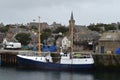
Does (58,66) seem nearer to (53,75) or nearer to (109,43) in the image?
(53,75)

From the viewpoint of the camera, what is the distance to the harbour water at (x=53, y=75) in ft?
149

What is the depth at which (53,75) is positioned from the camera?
158 feet

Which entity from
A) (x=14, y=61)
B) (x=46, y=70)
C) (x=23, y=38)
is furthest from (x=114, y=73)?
(x=23, y=38)

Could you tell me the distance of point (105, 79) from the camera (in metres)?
45.2

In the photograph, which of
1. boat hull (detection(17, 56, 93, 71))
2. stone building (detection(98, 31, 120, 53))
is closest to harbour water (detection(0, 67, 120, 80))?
boat hull (detection(17, 56, 93, 71))

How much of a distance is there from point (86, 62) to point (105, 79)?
886 cm

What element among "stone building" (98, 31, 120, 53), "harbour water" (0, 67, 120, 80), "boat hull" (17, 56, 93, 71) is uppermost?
"stone building" (98, 31, 120, 53)

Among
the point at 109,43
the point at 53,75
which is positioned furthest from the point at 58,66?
the point at 109,43

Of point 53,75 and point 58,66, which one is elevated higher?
point 58,66

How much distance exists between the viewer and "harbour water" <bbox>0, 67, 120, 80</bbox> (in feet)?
149

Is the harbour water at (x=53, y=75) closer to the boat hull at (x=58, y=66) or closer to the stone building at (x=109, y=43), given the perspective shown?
A: the boat hull at (x=58, y=66)

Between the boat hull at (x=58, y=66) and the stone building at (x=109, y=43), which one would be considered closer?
the boat hull at (x=58, y=66)

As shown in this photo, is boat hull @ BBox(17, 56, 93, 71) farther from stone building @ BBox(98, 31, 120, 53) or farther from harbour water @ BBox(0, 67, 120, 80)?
stone building @ BBox(98, 31, 120, 53)

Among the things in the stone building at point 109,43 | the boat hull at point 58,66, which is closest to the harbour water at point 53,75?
the boat hull at point 58,66
